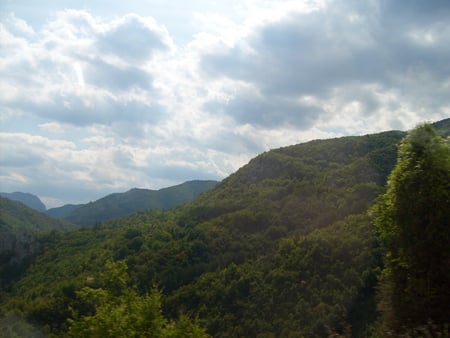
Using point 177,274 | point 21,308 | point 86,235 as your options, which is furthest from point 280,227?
point 86,235

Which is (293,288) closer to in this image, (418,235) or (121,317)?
(121,317)

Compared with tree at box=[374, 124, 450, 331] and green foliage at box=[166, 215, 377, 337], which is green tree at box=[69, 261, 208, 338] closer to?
tree at box=[374, 124, 450, 331]

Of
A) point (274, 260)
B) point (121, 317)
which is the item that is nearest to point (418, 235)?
point (121, 317)

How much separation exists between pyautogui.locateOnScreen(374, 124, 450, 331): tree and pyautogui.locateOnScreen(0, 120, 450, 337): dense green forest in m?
0.04

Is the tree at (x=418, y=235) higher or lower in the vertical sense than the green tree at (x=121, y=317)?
higher

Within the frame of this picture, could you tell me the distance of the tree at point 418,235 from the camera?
1172cm

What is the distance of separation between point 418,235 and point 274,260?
8955 cm

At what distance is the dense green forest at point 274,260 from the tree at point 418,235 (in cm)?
4

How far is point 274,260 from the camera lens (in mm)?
99938

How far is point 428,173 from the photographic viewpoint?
41.1ft

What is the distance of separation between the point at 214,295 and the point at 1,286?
3207 inches

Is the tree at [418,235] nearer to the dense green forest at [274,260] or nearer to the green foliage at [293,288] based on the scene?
the dense green forest at [274,260]

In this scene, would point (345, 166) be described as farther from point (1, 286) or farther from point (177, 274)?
point (1, 286)

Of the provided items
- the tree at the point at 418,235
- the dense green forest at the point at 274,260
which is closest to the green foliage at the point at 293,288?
the dense green forest at the point at 274,260
